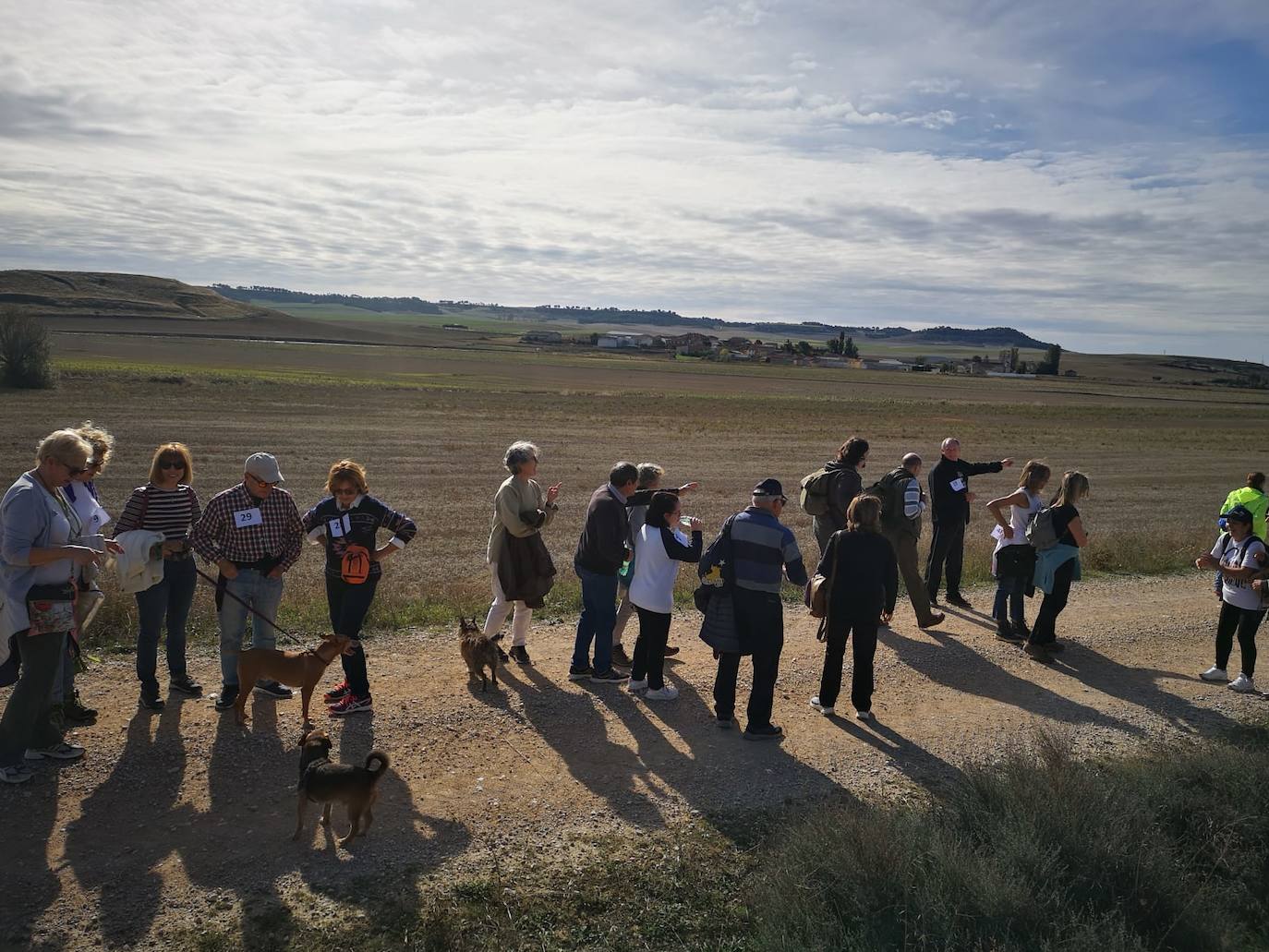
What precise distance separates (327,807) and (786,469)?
2284 centimetres

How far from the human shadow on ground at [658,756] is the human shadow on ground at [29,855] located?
283cm

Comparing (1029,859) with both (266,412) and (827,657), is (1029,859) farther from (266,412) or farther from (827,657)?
(266,412)

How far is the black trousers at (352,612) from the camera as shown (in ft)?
20.7

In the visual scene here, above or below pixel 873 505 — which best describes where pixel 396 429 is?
below

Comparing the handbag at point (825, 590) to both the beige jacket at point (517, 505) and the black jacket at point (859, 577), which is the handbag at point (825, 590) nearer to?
the black jacket at point (859, 577)

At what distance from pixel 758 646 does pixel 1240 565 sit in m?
4.53

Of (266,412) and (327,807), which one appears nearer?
(327,807)

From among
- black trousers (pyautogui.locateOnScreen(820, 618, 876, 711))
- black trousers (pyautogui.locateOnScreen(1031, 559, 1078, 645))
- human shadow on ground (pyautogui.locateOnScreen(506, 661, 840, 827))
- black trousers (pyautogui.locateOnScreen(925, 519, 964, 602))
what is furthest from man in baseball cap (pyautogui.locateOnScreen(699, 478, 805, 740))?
black trousers (pyautogui.locateOnScreen(925, 519, 964, 602))

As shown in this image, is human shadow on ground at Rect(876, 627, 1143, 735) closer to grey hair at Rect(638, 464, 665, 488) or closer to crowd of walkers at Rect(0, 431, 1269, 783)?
crowd of walkers at Rect(0, 431, 1269, 783)

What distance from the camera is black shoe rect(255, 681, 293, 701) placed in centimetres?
657

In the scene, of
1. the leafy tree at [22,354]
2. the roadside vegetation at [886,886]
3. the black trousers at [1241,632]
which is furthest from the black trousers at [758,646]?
the leafy tree at [22,354]

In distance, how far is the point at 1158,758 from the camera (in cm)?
633

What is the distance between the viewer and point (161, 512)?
245 inches

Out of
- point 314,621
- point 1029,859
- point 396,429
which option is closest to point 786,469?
point 396,429
